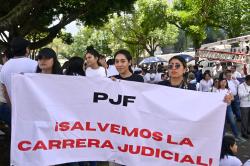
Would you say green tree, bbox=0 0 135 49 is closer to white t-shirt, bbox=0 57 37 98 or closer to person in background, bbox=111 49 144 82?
white t-shirt, bbox=0 57 37 98

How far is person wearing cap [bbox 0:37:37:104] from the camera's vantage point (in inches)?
212

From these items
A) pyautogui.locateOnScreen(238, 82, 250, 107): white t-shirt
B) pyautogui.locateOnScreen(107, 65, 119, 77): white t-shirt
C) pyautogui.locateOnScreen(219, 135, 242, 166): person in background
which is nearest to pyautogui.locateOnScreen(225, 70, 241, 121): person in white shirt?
pyautogui.locateOnScreen(238, 82, 250, 107): white t-shirt

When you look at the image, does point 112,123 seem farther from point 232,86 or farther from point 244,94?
point 232,86

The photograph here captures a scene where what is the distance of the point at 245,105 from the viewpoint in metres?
10.5

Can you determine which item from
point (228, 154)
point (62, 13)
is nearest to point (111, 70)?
point (228, 154)

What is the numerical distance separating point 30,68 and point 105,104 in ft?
4.03

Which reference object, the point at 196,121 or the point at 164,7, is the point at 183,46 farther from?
the point at 196,121

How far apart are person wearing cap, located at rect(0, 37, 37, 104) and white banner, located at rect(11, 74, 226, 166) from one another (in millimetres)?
704

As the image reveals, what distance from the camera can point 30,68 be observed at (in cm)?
542

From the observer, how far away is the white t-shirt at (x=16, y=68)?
17.6 feet

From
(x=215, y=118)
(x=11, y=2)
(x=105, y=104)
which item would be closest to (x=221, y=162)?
(x=215, y=118)

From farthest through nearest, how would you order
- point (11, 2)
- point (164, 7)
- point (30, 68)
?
point (164, 7) → point (11, 2) → point (30, 68)

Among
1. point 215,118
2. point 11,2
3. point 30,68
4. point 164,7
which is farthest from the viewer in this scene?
point 164,7

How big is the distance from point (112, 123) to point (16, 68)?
1469 mm
